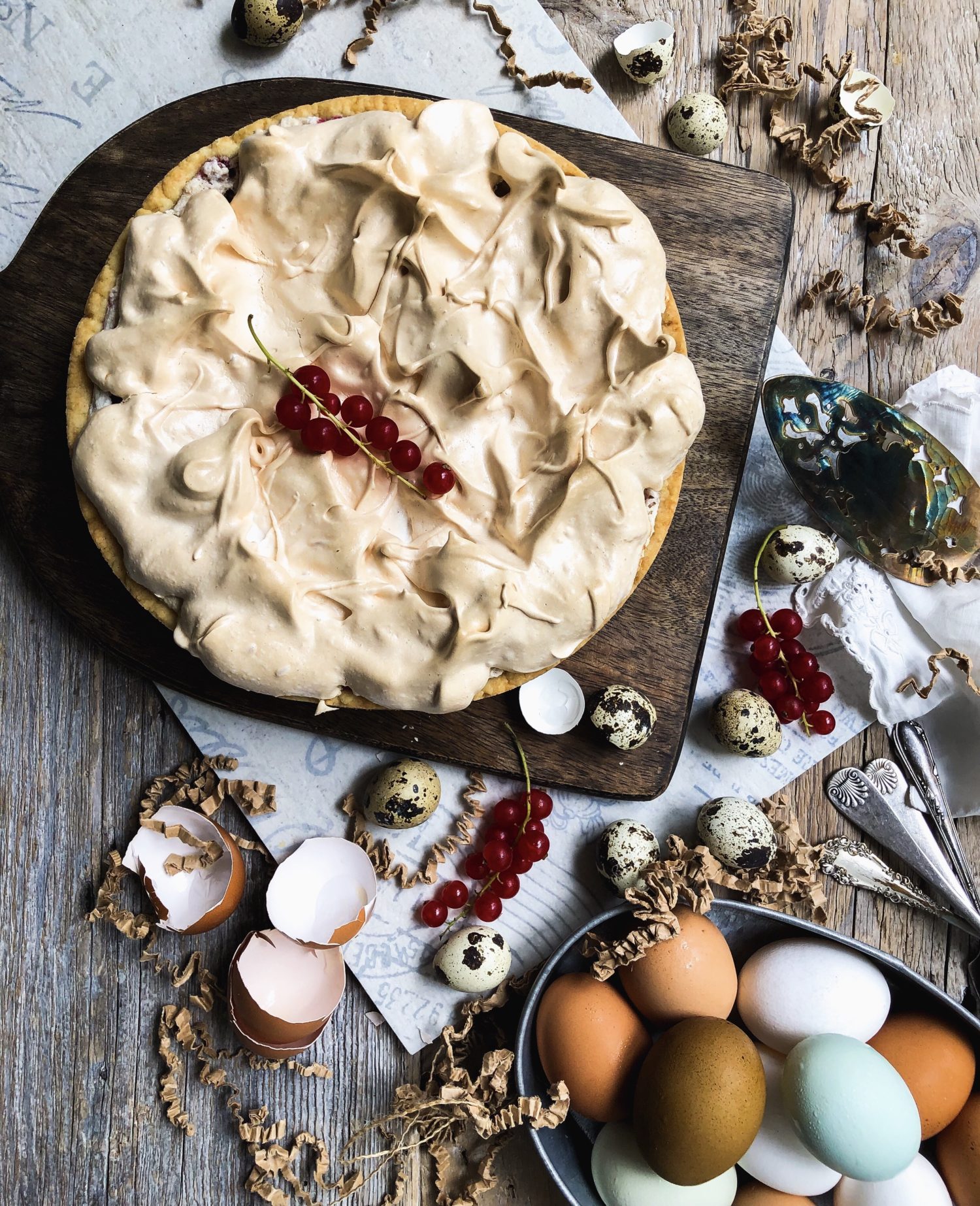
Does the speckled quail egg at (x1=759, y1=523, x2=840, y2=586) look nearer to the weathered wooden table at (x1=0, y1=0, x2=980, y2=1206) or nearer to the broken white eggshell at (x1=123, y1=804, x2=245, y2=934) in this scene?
the weathered wooden table at (x1=0, y1=0, x2=980, y2=1206)

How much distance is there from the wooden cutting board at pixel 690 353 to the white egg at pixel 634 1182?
0.78 m

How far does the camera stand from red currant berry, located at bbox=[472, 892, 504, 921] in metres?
2.29

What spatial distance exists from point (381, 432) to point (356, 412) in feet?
0.21

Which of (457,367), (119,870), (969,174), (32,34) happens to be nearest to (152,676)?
(119,870)

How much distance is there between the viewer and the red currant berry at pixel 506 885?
229 centimetres

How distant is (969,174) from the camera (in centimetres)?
247

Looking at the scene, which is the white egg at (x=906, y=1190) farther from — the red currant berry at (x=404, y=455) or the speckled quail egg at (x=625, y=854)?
the red currant berry at (x=404, y=455)

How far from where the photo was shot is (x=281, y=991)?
2.24 meters

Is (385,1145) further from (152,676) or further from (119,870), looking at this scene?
(152,676)

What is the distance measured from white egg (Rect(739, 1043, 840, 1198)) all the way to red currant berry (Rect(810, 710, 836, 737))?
81 cm

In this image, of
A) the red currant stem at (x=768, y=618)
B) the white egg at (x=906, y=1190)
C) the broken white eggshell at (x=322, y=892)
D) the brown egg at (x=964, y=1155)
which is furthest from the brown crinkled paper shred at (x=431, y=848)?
the brown egg at (x=964, y=1155)

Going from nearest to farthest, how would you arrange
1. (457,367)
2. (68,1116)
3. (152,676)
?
(457,367)
(152,676)
(68,1116)

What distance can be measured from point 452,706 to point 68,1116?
1.57m

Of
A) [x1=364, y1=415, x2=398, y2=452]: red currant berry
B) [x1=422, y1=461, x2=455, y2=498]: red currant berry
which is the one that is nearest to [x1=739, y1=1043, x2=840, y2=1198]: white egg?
[x1=422, y1=461, x2=455, y2=498]: red currant berry
